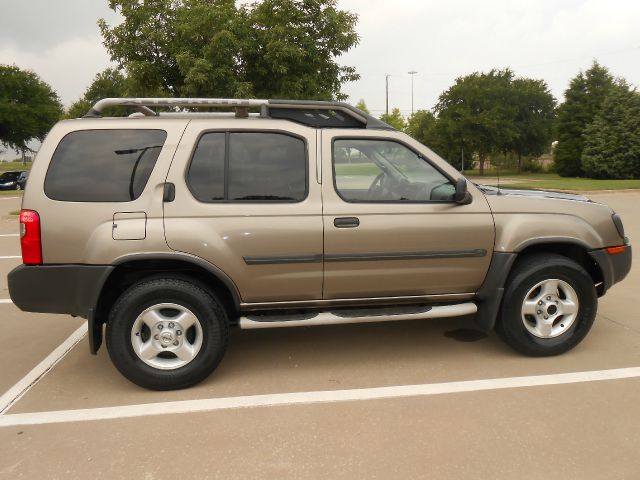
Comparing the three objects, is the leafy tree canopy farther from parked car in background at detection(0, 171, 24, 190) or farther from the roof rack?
the roof rack

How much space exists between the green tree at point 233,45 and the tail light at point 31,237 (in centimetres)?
861

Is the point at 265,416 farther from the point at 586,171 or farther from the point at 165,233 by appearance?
the point at 586,171

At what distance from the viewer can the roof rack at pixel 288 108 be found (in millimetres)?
3523

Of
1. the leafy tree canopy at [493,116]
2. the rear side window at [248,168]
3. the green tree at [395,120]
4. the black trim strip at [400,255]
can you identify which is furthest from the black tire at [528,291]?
the green tree at [395,120]

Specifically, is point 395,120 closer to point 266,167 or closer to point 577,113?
point 577,113

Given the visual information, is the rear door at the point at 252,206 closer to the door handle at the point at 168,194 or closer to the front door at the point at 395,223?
the door handle at the point at 168,194

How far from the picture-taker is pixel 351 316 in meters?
3.58

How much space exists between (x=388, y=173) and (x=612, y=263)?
6.37ft

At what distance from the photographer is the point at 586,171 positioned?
30.8m

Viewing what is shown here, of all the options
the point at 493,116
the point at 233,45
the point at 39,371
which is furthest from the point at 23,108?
the point at 39,371

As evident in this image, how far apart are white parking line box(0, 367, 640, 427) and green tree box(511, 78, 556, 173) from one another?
135ft

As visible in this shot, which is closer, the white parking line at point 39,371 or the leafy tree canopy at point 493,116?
the white parking line at point 39,371

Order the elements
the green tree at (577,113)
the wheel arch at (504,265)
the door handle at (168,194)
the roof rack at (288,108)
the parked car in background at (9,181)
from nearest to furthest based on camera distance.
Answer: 1. the door handle at (168,194)
2. the roof rack at (288,108)
3. the wheel arch at (504,265)
4. the parked car in background at (9,181)
5. the green tree at (577,113)

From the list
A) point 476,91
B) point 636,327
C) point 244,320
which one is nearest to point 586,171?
point 476,91
